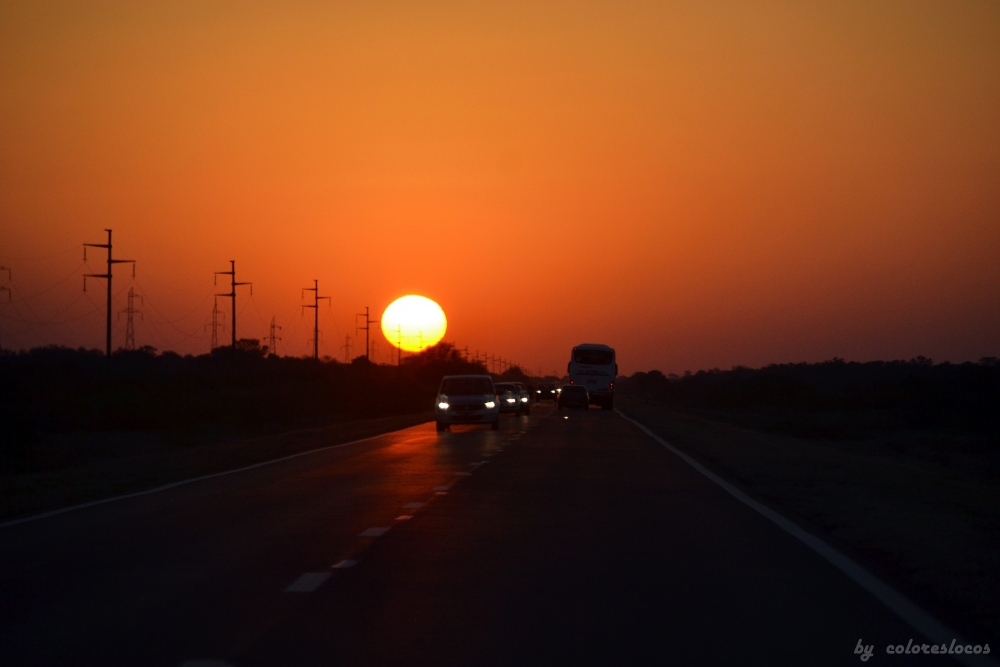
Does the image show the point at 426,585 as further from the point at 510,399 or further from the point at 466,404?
the point at 510,399

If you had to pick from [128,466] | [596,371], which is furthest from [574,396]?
[128,466]

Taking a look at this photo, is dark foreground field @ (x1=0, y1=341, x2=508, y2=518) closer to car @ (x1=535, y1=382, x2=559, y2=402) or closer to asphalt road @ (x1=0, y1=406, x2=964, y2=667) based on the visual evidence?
asphalt road @ (x1=0, y1=406, x2=964, y2=667)

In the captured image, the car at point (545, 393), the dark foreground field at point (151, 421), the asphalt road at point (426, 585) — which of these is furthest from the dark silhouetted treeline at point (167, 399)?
the asphalt road at point (426, 585)

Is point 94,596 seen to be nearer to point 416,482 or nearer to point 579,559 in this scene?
point 579,559

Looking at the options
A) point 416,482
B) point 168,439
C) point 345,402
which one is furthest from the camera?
point 345,402

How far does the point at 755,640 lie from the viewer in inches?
299

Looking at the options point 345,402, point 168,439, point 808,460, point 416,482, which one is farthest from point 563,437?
Result: point 345,402

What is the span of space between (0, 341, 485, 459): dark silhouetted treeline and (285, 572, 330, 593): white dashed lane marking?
34.0 m

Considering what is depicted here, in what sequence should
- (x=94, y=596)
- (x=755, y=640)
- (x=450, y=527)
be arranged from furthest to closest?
(x=450, y=527) → (x=94, y=596) → (x=755, y=640)

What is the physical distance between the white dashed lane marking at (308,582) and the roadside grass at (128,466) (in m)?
7.32

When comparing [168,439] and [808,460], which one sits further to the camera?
[168,439]

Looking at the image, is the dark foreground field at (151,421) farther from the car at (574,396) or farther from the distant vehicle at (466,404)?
the car at (574,396)

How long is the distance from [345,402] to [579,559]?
90.6m

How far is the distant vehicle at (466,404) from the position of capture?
138 ft
